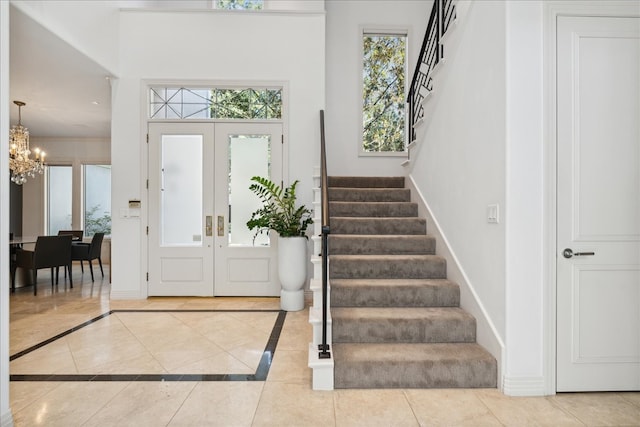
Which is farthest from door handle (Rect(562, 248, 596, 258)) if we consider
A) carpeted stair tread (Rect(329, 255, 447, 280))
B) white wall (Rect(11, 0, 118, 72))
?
white wall (Rect(11, 0, 118, 72))

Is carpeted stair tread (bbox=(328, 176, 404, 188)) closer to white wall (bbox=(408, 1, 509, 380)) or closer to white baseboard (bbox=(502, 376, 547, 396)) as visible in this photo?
white wall (bbox=(408, 1, 509, 380))

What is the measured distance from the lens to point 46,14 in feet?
11.1

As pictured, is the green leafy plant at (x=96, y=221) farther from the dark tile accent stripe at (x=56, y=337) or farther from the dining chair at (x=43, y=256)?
the dark tile accent stripe at (x=56, y=337)

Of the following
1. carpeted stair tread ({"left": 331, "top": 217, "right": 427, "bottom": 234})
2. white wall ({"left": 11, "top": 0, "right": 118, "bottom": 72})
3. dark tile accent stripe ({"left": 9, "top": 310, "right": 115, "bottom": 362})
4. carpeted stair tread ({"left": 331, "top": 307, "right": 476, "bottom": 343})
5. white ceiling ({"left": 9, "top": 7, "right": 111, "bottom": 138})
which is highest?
white wall ({"left": 11, "top": 0, "right": 118, "bottom": 72})

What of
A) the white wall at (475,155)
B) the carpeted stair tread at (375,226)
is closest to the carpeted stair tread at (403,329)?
the white wall at (475,155)

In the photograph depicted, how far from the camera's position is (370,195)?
14.6 feet

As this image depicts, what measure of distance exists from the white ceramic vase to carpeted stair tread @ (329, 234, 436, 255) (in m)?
0.64

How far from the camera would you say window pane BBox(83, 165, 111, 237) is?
824cm

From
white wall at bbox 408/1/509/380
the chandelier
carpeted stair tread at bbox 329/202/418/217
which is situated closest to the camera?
white wall at bbox 408/1/509/380

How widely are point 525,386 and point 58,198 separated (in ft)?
32.0

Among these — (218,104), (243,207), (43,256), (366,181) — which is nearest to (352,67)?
(366,181)

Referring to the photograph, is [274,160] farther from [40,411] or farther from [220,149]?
[40,411]

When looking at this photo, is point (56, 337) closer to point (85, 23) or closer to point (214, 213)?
point (214, 213)

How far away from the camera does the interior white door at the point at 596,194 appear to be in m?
2.22
